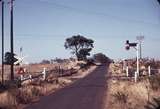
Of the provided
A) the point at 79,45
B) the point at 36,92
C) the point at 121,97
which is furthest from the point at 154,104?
the point at 79,45

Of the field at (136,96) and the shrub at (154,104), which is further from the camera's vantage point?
the field at (136,96)

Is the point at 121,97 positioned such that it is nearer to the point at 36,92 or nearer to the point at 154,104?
the point at 154,104

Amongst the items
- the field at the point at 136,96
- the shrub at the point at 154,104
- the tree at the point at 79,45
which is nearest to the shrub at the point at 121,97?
the field at the point at 136,96

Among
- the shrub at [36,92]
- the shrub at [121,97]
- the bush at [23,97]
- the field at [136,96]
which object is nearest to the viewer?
the field at [136,96]

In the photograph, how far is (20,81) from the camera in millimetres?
35938

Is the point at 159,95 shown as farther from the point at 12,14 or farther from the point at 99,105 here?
the point at 12,14

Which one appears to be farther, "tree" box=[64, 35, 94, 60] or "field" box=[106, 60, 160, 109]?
"tree" box=[64, 35, 94, 60]

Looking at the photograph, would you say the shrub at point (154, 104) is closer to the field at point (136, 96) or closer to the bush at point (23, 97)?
the field at point (136, 96)

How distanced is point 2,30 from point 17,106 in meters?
31.4

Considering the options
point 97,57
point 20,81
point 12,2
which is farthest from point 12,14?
point 97,57

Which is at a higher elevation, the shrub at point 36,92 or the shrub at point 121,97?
the shrub at point 121,97

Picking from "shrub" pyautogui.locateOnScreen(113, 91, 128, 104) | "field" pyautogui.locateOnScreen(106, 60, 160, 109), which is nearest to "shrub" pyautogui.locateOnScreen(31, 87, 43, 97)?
"field" pyautogui.locateOnScreen(106, 60, 160, 109)

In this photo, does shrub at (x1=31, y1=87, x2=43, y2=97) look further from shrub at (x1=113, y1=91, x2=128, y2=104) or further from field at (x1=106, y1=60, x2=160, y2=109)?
shrub at (x1=113, y1=91, x2=128, y2=104)

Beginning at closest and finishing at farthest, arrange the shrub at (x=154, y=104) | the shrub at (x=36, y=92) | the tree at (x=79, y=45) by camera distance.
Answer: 1. the shrub at (x=154, y=104)
2. the shrub at (x=36, y=92)
3. the tree at (x=79, y=45)
